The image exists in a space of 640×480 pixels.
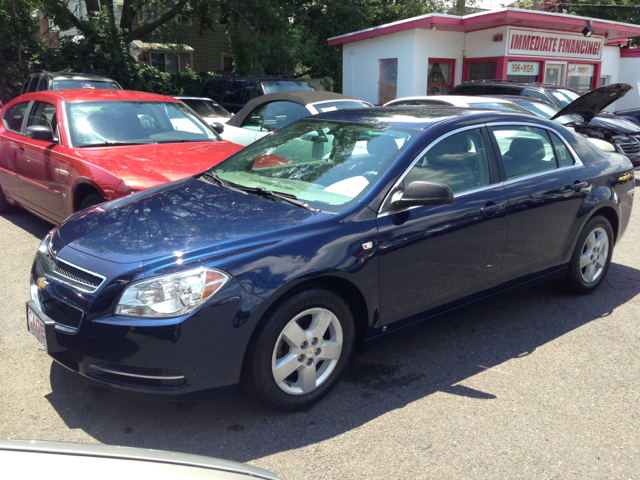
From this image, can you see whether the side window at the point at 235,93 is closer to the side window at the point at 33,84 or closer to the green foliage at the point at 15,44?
the side window at the point at 33,84

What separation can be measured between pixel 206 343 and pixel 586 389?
2.31 metres

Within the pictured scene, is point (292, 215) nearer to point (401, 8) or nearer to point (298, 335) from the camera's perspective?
point (298, 335)

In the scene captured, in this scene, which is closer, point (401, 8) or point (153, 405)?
point (153, 405)

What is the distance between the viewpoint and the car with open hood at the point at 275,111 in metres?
8.48

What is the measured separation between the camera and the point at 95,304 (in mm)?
2787

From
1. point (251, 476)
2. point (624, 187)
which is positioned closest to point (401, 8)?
point (624, 187)

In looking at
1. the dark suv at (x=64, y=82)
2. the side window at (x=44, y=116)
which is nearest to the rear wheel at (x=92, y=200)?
the side window at (x=44, y=116)

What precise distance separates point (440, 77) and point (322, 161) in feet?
48.0

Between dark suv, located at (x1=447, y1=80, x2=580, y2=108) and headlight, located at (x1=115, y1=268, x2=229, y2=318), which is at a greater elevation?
dark suv, located at (x1=447, y1=80, x2=580, y2=108)

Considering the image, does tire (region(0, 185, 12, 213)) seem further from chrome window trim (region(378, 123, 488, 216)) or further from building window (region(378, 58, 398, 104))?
building window (region(378, 58, 398, 104))

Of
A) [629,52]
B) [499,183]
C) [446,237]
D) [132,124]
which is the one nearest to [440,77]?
[629,52]

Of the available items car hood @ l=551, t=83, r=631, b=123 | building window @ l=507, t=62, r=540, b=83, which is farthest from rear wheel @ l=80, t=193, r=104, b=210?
building window @ l=507, t=62, r=540, b=83

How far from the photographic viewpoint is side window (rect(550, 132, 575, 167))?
15.0ft

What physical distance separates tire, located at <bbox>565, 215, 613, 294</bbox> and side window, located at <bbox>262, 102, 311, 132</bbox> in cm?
471
